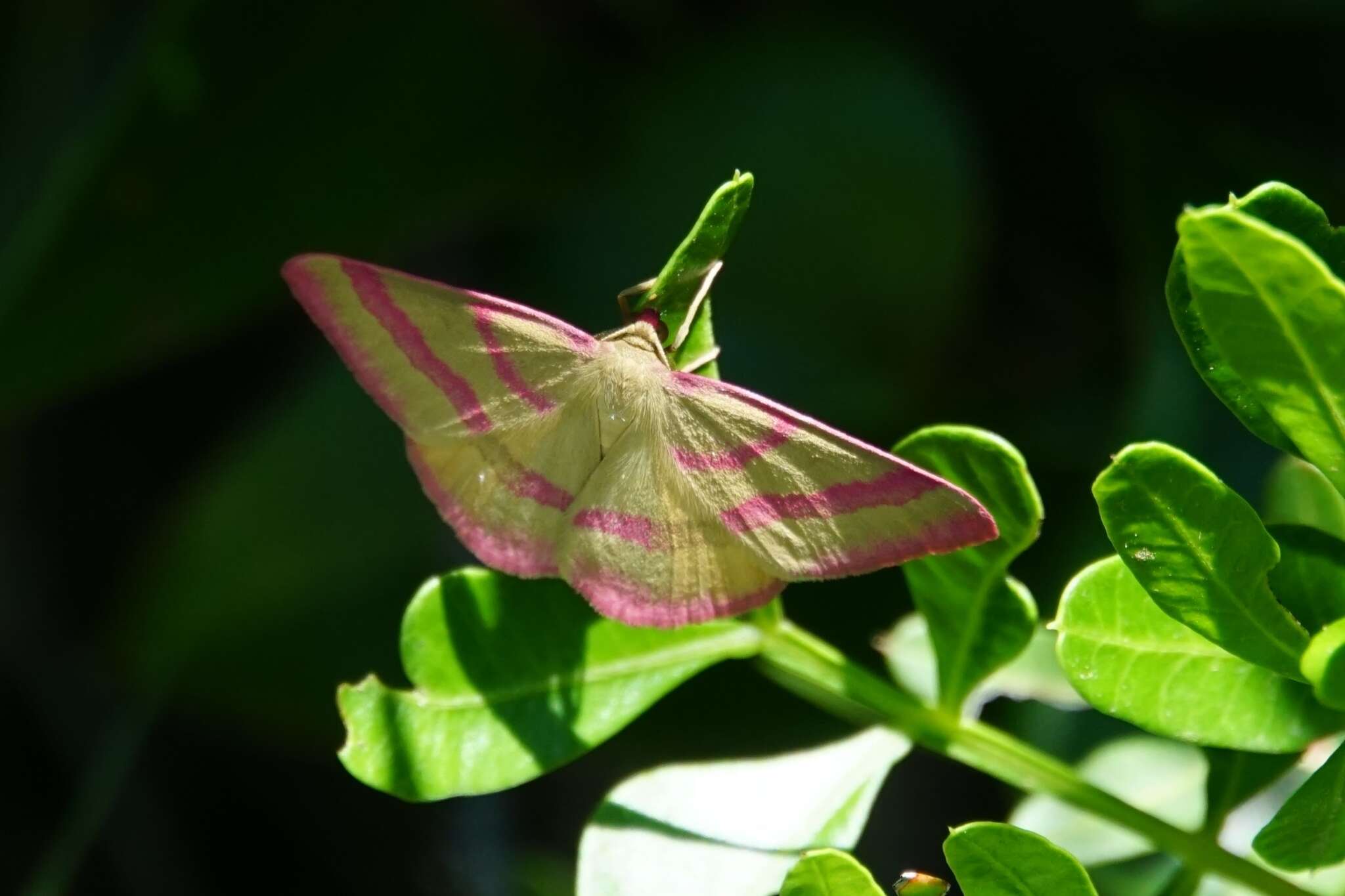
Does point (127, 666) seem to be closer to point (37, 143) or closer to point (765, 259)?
point (37, 143)

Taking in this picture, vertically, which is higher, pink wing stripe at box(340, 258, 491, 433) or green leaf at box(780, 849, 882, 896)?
pink wing stripe at box(340, 258, 491, 433)

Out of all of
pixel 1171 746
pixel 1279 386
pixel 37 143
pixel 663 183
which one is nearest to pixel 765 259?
pixel 663 183

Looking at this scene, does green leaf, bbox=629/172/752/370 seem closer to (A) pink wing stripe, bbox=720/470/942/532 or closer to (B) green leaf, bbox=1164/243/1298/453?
(A) pink wing stripe, bbox=720/470/942/532

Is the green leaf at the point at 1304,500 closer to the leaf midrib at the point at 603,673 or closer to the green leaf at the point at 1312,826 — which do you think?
the green leaf at the point at 1312,826

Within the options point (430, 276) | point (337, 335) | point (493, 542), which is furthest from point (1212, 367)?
point (430, 276)

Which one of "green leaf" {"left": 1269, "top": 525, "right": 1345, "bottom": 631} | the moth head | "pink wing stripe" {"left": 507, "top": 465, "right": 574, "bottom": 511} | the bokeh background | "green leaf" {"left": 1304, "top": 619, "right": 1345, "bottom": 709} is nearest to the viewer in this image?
"green leaf" {"left": 1304, "top": 619, "right": 1345, "bottom": 709}

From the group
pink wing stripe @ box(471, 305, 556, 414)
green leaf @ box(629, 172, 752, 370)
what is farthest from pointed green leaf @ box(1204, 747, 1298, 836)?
pink wing stripe @ box(471, 305, 556, 414)
